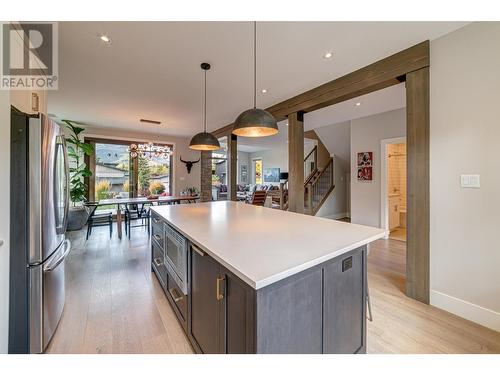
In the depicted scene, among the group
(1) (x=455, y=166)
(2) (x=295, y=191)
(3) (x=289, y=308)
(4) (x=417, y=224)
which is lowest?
(3) (x=289, y=308)

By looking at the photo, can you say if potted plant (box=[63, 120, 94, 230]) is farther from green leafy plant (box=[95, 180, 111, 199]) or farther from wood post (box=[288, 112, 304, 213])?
wood post (box=[288, 112, 304, 213])

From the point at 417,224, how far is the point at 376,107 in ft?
8.67

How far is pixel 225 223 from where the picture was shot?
190cm

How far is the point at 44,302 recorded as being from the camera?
163cm

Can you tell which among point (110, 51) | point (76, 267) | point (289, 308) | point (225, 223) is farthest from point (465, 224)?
point (76, 267)

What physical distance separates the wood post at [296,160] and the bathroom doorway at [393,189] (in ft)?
6.97

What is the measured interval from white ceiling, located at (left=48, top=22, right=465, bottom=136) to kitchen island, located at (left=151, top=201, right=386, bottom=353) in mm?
1813

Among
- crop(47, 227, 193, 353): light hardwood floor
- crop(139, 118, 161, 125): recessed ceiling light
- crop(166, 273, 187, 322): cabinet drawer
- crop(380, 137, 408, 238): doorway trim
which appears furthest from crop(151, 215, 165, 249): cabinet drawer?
crop(380, 137, 408, 238): doorway trim

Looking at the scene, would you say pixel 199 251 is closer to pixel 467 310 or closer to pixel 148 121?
pixel 467 310

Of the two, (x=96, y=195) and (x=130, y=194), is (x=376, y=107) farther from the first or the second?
(x=96, y=195)

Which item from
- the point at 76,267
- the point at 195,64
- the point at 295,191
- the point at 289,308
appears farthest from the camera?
the point at 295,191

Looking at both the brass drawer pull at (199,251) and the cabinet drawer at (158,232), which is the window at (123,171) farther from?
the brass drawer pull at (199,251)

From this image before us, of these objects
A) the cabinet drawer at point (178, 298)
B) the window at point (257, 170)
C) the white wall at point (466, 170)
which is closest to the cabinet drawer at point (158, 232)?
the cabinet drawer at point (178, 298)

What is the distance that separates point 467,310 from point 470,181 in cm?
118
